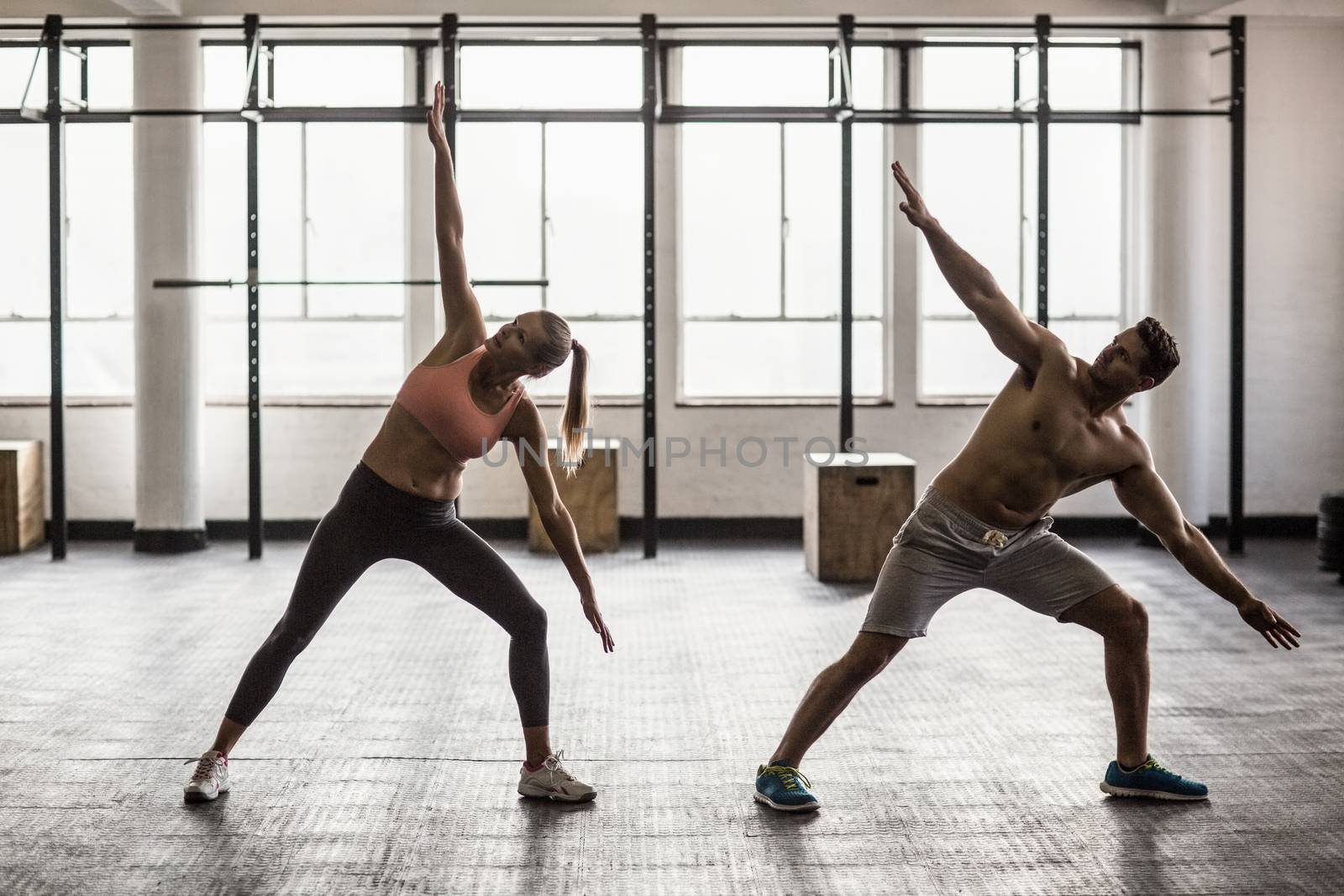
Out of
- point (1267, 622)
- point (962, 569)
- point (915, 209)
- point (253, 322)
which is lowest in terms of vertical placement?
point (1267, 622)

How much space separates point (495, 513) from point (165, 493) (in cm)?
198

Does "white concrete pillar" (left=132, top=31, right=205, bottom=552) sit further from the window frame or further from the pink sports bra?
the pink sports bra

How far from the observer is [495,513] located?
25.7 feet

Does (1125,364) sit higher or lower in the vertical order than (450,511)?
higher

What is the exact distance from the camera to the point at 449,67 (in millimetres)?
6871

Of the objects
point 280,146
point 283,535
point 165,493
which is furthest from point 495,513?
point 280,146

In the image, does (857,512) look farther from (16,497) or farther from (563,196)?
(16,497)

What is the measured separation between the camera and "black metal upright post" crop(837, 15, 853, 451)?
6852 mm

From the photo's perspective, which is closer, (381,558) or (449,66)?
(381,558)

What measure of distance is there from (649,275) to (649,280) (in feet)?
0.10

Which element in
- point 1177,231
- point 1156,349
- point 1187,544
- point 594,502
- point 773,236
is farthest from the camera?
point 773,236

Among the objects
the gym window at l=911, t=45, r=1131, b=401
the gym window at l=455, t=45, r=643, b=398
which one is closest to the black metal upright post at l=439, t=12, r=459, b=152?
the gym window at l=455, t=45, r=643, b=398

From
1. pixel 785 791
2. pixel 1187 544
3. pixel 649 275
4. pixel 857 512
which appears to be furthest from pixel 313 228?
pixel 1187 544

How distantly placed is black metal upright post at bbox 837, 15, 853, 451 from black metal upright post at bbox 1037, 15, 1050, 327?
1.07m
